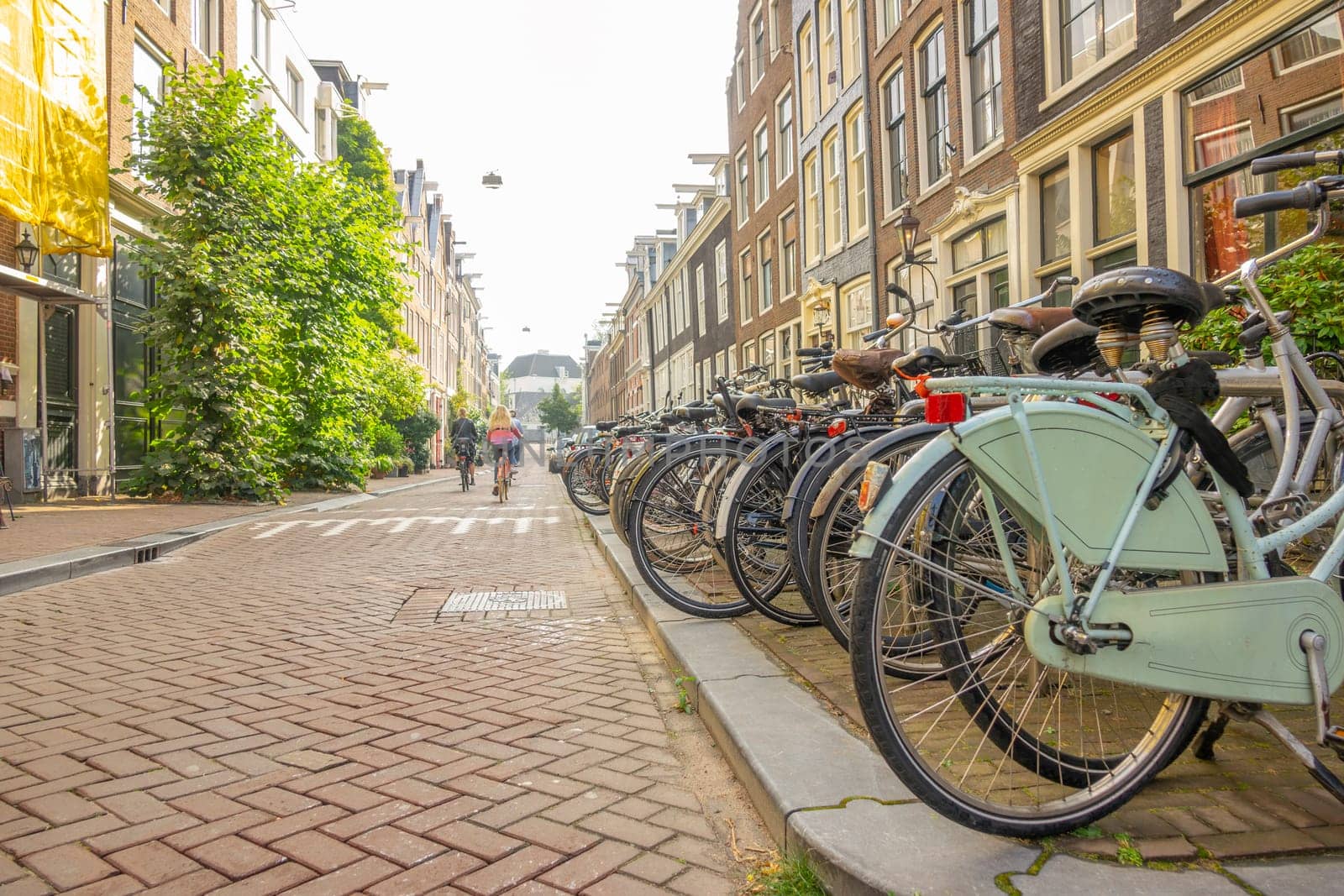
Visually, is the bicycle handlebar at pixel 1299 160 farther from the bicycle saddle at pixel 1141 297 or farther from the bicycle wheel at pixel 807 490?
the bicycle wheel at pixel 807 490

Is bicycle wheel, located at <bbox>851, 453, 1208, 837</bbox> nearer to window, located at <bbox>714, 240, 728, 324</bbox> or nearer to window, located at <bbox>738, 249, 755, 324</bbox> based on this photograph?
window, located at <bbox>738, 249, 755, 324</bbox>

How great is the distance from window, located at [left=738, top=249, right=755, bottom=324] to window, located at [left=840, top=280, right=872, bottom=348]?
7165 millimetres

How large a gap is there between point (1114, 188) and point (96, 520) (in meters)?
11.9

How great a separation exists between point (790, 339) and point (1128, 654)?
19.2 meters

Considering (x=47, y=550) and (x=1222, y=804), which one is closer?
(x=1222, y=804)

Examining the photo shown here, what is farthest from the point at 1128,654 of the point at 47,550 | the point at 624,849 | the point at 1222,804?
the point at 47,550

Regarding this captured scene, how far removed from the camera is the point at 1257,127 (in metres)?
7.62

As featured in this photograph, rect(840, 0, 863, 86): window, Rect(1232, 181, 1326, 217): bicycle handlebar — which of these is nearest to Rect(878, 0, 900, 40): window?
Rect(840, 0, 863, 86): window

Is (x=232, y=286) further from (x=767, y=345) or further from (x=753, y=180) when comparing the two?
(x=753, y=180)

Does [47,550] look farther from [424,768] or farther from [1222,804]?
[1222,804]

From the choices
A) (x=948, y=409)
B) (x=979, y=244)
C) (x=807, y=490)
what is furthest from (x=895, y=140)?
(x=948, y=409)

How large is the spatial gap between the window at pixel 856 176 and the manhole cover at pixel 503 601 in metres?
11.9

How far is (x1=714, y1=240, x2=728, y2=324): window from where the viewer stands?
1067 inches

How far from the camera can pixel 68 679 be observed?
149 inches
